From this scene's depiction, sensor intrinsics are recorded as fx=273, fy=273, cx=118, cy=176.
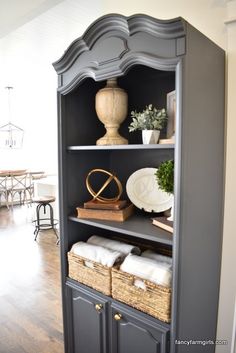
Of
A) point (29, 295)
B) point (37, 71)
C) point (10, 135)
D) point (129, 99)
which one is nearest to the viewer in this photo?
point (129, 99)

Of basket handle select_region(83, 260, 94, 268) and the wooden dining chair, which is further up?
basket handle select_region(83, 260, 94, 268)

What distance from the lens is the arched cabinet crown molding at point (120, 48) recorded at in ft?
3.58

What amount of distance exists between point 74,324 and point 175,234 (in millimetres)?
1005

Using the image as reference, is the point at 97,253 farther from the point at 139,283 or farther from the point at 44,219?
the point at 44,219

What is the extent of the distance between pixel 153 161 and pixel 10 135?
23.5ft

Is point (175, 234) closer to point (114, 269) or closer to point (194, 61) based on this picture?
point (114, 269)

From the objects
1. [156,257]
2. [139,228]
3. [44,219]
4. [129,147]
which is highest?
[129,147]

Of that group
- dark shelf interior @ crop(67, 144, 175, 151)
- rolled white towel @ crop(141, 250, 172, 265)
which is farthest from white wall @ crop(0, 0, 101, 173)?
rolled white towel @ crop(141, 250, 172, 265)

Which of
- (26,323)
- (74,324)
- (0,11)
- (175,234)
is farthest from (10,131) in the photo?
(175,234)

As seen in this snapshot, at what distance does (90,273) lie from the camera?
154 centimetres

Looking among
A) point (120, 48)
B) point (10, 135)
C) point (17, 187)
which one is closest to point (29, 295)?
point (120, 48)

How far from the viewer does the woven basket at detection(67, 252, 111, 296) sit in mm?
1479

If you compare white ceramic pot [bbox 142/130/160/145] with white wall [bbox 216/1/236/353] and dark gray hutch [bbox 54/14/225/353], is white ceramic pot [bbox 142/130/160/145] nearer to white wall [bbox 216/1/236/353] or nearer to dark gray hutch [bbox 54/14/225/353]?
dark gray hutch [bbox 54/14/225/353]

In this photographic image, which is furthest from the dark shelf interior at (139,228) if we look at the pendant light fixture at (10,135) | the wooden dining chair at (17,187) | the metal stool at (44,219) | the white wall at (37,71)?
the pendant light fixture at (10,135)
